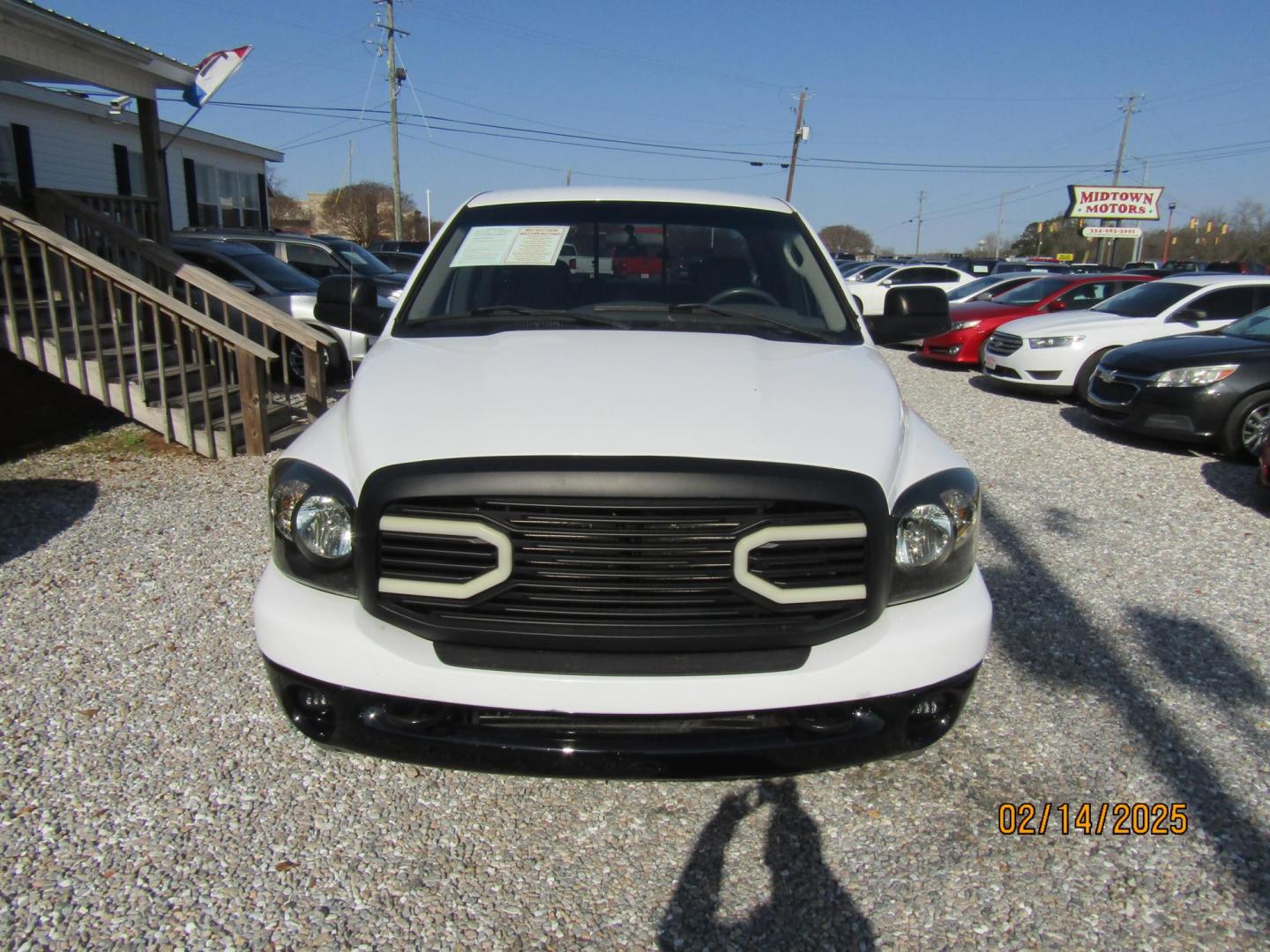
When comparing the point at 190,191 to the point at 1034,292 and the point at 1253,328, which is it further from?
the point at 1253,328

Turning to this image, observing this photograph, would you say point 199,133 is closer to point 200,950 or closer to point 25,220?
point 25,220

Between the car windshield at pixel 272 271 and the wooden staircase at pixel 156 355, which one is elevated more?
the car windshield at pixel 272 271

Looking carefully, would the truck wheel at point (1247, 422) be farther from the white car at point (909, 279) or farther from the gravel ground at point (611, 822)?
the white car at point (909, 279)

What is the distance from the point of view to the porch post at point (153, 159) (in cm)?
1015

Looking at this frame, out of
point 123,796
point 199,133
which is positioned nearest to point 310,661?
point 123,796

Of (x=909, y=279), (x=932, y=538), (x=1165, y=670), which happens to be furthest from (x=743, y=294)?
(x=909, y=279)

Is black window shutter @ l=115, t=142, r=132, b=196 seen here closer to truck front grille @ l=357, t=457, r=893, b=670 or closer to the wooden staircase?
the wooden staircase

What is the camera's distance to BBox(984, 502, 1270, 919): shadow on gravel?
2604mm

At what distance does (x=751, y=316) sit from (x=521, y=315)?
2.81 feet

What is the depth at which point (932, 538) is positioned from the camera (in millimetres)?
2324

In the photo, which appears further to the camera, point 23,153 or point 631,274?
point 23,153

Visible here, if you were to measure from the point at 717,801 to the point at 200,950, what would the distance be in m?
1.44

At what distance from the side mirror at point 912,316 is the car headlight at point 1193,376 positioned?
5.07 m

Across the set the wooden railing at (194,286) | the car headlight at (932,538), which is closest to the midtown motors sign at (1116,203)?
the wooden railing at (194,286)
